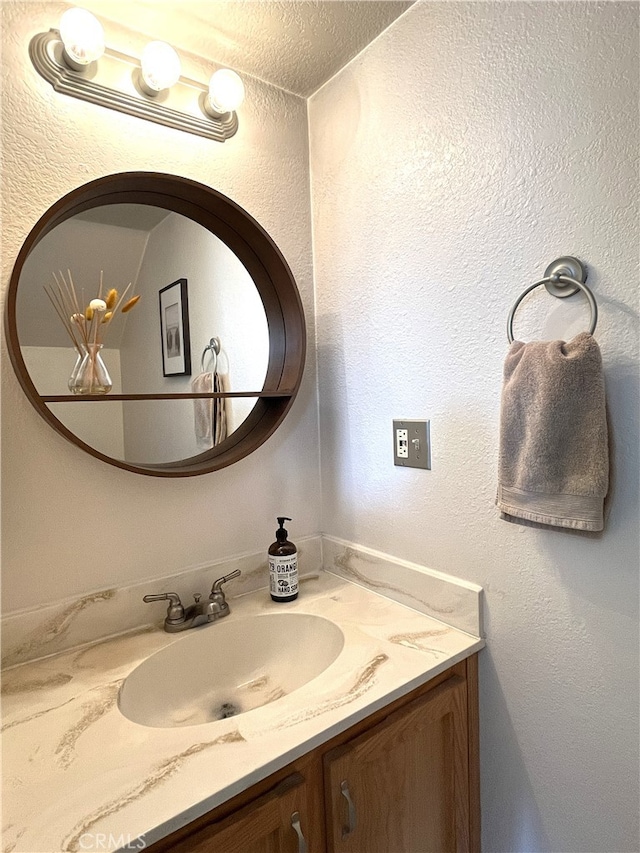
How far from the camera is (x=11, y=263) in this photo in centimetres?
100

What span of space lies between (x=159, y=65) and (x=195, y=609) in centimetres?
123

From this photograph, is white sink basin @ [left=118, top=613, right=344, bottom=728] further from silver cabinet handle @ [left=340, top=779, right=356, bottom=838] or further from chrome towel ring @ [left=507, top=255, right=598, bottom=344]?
chrome towel ring @ [left=507, top=255, right=598, bottom=344]

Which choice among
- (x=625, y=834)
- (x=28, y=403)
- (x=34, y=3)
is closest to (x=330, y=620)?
(x=625, y=834)

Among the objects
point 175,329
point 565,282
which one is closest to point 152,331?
point 175,329

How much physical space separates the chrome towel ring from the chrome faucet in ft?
2.85

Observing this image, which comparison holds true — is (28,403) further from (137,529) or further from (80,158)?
(80,158)

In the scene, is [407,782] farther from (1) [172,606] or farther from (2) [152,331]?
(2) [152,331]

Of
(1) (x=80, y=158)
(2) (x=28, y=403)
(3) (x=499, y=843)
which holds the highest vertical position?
(1) (x=80, y=158)

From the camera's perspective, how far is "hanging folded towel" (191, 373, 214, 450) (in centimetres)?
126

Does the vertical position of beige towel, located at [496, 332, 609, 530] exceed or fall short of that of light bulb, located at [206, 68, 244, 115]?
it falls short

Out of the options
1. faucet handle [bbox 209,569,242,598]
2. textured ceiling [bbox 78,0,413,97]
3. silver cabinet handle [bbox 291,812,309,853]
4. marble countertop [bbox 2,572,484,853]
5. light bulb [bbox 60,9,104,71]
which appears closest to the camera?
marble countertop [bbox 2,572,484,853]

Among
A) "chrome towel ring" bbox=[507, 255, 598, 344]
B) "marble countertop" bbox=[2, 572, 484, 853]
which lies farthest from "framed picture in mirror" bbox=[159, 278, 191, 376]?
"chrome towel ring" bbox=[507, 255, 598, 344]

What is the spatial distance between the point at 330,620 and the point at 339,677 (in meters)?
0.22

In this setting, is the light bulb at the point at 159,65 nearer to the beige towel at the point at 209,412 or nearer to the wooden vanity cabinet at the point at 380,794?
the beige towel at the point at 209,412
